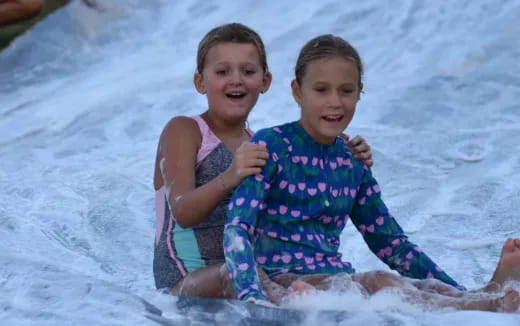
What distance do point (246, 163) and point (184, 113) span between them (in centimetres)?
350

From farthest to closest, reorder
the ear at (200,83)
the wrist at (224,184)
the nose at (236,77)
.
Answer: the ear at (200,83), the nose at (236,77), the wrist at (224,184)

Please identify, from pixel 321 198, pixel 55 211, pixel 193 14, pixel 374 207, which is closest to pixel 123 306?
pixel 321 198

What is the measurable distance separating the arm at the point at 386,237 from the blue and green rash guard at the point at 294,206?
61mm

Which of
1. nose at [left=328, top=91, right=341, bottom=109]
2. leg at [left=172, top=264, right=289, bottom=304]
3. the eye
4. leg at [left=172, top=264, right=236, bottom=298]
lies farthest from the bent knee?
the eye

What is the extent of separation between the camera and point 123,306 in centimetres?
274

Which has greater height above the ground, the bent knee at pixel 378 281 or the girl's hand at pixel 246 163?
the girl's hand at pixel 246 163

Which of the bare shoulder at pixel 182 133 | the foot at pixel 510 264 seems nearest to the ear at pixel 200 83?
the bare shoulder at pixel 182 133

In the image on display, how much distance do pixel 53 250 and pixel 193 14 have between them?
4348 mm

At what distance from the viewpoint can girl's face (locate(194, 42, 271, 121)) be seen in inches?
122

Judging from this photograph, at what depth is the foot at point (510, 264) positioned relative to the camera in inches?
108

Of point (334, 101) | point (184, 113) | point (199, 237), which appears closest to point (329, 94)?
point (334, 101)

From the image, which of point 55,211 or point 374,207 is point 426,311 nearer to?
point 374,207

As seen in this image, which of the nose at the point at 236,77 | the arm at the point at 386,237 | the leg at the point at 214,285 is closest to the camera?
the leg at the point at 214,285

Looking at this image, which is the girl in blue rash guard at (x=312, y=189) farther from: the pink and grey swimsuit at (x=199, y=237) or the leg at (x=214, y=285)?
the pink and grey swimsuit at (x=199, y=237)
